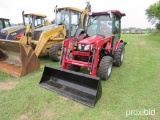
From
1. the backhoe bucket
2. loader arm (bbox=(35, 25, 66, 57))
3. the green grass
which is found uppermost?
loader arm (bbox=(35, 25, 66, 57))

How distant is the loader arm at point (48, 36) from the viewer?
6.25 metres

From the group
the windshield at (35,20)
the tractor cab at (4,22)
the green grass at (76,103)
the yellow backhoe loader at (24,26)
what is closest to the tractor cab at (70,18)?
the yellow backhoe loader at (24,26)

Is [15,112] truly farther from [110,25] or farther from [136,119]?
[110,25]

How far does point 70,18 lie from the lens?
7305 mm

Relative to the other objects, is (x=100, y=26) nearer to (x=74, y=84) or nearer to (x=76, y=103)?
(x=74, y=84)

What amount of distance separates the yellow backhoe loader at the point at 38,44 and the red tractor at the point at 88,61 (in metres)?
1.10

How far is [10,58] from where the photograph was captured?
231 inches

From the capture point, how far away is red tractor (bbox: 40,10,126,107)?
147 inches

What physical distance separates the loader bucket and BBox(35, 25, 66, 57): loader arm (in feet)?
2.63

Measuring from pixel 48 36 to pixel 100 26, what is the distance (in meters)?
2.29

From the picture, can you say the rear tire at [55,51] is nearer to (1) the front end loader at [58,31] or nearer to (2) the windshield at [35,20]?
(1) the front end loader at [58,31]
